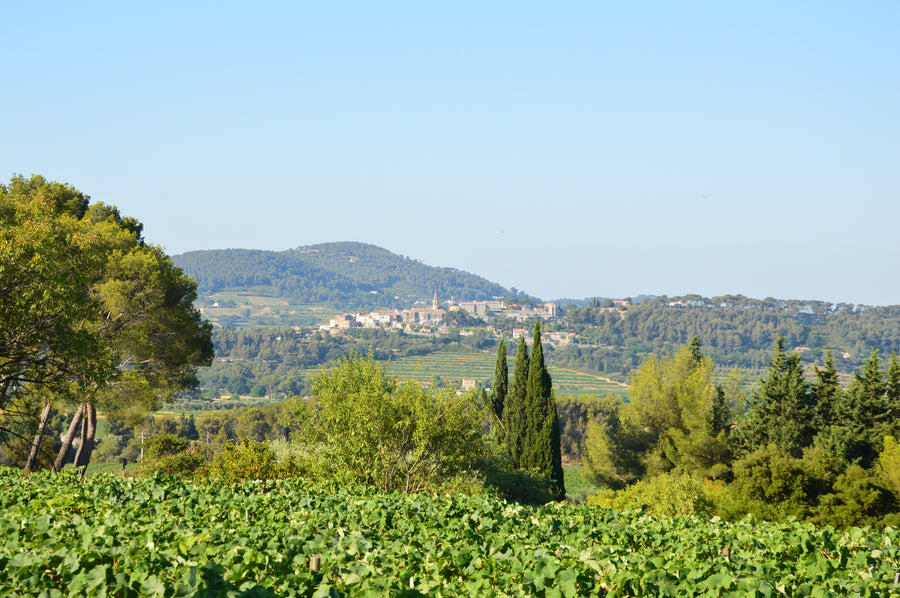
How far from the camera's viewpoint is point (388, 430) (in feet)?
54.6

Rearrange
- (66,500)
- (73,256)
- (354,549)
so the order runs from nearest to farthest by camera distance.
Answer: (354,549)
(66,500)
(73,256)

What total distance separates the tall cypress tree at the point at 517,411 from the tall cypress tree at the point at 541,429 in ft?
1.73

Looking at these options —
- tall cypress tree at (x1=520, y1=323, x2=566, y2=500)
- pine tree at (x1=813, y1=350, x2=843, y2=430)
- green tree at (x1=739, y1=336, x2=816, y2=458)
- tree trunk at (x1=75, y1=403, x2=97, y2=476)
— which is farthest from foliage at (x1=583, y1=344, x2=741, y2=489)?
tree trunk at (x1=75, y1=403, x2=97, y2=476)

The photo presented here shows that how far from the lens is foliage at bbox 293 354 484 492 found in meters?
16.4

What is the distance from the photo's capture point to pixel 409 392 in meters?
17.1

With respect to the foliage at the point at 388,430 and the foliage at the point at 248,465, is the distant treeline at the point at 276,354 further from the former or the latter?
the foliage at the point at 388,430

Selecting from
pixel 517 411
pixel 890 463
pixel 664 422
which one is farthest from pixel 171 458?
pixel 890 463

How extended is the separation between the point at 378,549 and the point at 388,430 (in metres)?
10.0

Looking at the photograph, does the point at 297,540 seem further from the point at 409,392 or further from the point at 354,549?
the point at 409,392

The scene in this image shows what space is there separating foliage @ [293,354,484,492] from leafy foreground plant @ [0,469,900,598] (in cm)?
548

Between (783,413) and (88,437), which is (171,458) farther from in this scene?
(783,413)

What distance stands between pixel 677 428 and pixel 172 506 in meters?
29.6

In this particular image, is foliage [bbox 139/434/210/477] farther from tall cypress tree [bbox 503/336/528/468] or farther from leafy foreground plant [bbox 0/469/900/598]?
tall cypress tree [bbox 503/336/528/468]

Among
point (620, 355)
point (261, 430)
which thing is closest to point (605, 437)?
point (261, 430)
